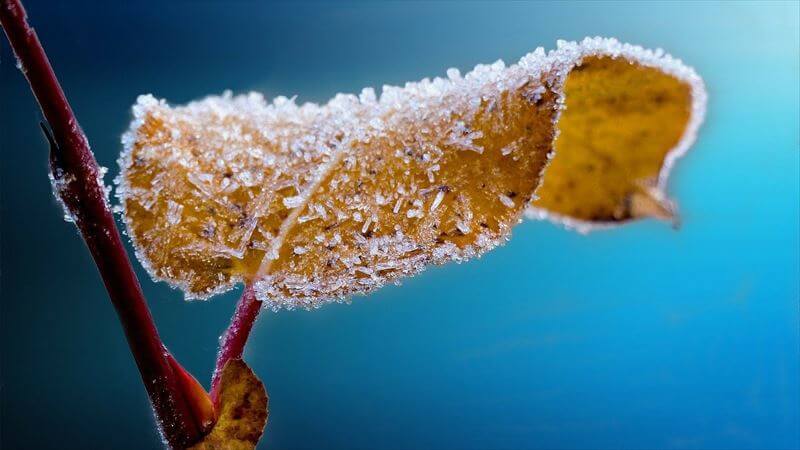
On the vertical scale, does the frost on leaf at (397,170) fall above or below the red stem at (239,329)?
above

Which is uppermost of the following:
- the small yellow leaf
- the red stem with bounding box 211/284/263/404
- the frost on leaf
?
the frost on leaf

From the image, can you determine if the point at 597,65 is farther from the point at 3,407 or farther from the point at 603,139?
the point at 3,407

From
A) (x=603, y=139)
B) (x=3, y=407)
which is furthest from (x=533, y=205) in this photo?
(x=3, y=407)

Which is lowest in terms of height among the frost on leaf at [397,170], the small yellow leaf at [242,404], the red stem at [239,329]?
the small yellow leaf at [242,404]
